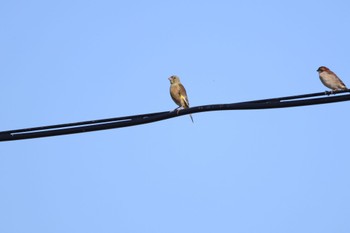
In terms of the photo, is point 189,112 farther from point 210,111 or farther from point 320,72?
point 320,72

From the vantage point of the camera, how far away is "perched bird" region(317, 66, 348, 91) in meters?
13.8

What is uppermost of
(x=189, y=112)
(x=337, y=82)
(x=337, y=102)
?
(x=337, y=82)

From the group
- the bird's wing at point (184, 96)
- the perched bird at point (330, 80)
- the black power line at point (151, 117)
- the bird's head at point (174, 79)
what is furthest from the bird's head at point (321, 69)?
the black power line at point (151, 117)

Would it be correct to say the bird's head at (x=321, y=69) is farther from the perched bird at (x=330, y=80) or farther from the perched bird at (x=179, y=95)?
the perched bird at (x=179, y=95)

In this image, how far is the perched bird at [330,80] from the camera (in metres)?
13.8

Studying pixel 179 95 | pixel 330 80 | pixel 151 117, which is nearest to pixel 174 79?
pixel 179 95

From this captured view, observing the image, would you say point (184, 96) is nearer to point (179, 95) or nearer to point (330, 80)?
point (179, 95)

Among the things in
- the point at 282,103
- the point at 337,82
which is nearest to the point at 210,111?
A: the point at 282,103

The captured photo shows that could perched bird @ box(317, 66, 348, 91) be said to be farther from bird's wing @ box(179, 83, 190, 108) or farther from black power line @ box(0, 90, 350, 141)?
black power line @ box(0, 90, 350, 141)

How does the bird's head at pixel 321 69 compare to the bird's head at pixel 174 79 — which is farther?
the bird's head at pixel 321 69

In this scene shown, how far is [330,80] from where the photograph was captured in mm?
13961

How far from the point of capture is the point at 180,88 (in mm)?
13117

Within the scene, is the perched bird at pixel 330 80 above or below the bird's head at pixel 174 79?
below

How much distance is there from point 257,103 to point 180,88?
6753mm
